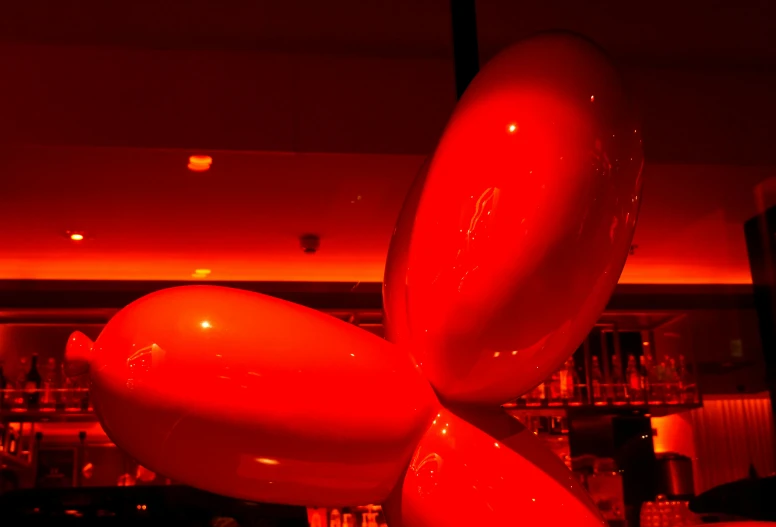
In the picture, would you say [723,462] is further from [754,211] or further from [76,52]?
[76,52]

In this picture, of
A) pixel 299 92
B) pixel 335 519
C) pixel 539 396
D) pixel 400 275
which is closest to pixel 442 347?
pixel 400 275

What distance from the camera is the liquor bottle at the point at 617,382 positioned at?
3529mm

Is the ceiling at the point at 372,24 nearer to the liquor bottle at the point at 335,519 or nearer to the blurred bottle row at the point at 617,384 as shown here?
the blurred bottle row at the point at 617,384

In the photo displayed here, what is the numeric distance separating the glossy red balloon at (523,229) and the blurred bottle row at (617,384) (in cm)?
296

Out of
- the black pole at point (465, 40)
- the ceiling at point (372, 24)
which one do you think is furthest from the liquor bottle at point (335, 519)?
the black pole at point (465, 40)

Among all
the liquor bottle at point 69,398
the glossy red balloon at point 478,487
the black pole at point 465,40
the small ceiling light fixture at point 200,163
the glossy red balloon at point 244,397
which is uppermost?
the small ceiling light fixture at point 200,163

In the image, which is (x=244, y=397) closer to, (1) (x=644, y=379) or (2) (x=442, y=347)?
(2) (x=442, y=347)

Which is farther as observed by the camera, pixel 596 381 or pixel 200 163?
pixel 596 381

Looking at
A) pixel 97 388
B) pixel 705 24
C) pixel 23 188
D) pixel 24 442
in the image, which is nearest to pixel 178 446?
pixel 97 388

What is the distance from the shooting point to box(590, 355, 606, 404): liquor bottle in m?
3.51

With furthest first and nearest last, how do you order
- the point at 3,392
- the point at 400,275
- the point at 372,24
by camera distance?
the point at 3,392 < the point at 372,24 < the point at 400,275

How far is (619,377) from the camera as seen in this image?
11.8 feet

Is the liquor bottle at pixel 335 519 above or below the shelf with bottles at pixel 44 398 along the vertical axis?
below

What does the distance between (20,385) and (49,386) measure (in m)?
0.15
